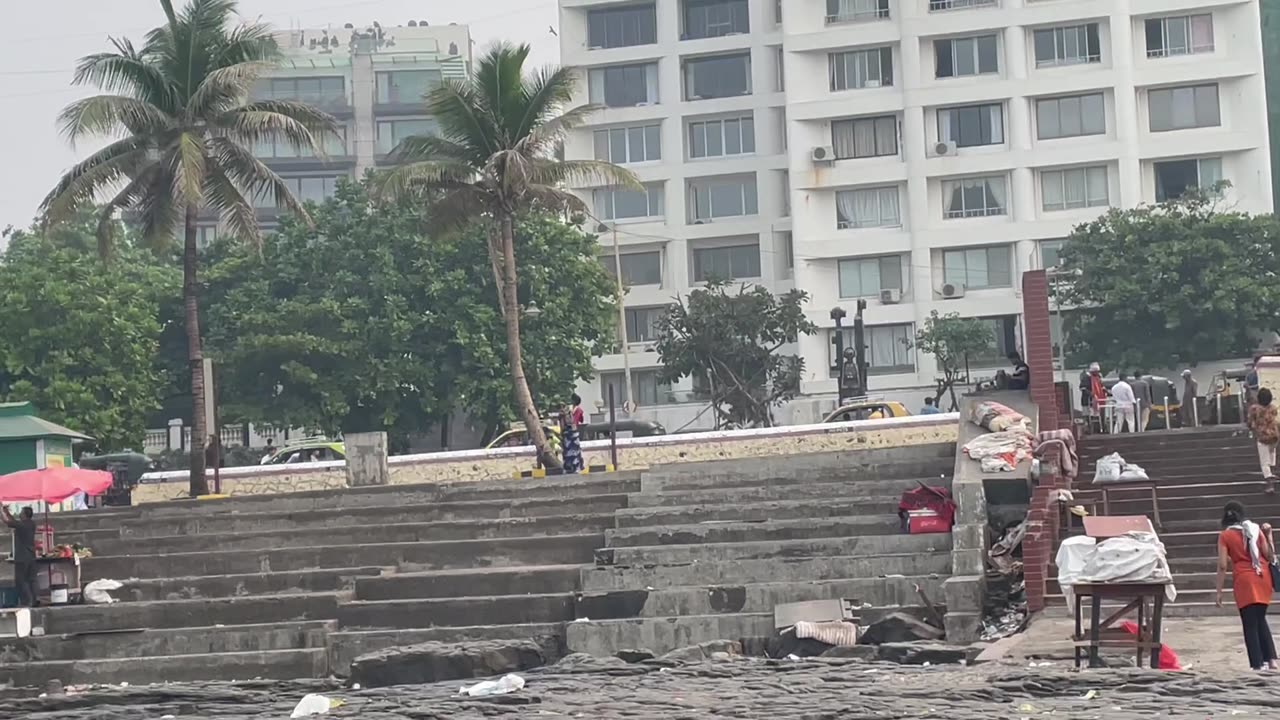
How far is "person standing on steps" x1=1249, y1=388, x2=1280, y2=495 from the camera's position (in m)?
21.6

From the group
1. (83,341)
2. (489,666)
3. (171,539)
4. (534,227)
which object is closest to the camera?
(489,666)

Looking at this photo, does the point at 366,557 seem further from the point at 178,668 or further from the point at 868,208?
the point at 868,208

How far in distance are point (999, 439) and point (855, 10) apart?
3924 cm

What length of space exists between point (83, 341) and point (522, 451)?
20.8 meters

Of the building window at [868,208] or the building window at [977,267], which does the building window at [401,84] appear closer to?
the building window at [868,208]

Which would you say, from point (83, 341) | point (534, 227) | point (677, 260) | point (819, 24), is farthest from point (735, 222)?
point (83, 341)

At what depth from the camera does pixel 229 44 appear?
29906 mm

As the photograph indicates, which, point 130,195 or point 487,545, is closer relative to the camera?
point 487,545

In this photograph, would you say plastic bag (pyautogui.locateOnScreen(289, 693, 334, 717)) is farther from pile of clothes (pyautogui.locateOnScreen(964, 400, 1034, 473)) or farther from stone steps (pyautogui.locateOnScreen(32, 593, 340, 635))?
pile of clothes (pyautogui.locateOnScreen(964, 400, 1034, 473))

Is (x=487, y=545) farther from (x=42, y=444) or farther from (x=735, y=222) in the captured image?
(x=735, y=222)

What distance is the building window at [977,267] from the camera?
5709 centimetres

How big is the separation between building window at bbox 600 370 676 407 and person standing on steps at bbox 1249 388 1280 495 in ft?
130

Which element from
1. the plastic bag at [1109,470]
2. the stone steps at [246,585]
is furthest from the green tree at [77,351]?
the plastic bag at [1109,470]

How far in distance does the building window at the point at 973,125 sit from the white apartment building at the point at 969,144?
0.21ft
